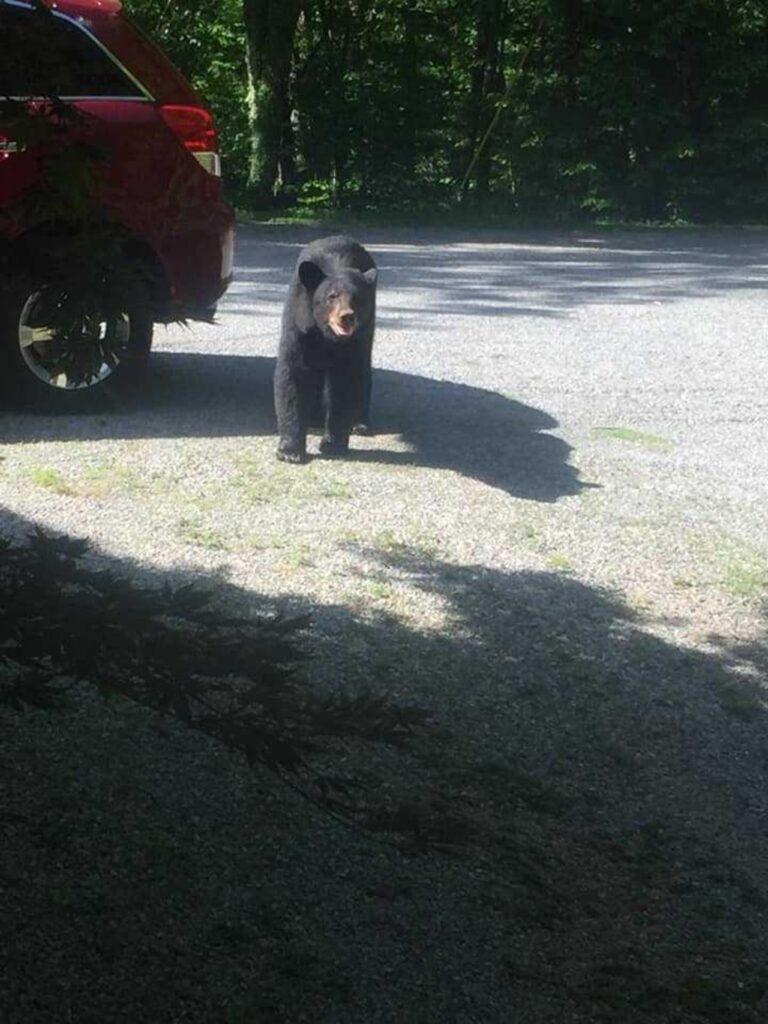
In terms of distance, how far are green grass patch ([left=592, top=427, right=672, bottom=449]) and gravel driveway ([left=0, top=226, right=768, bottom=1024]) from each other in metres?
0.05

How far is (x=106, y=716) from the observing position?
4961 millimetres

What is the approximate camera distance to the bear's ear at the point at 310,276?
27.5 feet

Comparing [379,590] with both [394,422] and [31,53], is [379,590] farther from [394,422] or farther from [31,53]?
[31,53]

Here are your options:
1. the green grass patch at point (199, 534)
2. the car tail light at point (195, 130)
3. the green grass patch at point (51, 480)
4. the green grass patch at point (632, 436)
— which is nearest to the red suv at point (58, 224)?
the green grass patch at point (199, 534)

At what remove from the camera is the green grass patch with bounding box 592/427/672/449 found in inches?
369

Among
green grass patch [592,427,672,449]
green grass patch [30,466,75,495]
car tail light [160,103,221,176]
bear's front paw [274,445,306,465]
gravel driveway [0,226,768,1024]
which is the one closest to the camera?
gravel driveway [0,226,768,1024]

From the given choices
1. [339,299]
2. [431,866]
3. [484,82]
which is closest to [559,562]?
[339,299]

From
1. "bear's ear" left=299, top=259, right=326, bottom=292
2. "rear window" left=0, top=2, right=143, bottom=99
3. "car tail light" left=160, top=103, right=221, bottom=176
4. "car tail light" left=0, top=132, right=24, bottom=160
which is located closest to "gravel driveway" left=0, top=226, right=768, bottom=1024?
"bear's ear" left=299, top=259, right=326, bottom=292

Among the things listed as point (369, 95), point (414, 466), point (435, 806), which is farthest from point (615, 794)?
point (369, 95)

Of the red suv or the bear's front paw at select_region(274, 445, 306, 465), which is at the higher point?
the red suv

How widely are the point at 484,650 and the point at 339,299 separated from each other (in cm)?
283

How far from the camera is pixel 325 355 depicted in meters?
8.41

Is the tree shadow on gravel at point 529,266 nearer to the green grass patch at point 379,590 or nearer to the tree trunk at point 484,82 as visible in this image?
the tree trunk at point 484,82

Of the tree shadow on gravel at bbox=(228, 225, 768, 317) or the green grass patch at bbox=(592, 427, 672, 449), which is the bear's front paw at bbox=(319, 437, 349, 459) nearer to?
the green grass patch at bbox=(592, 427, 672, 449)
